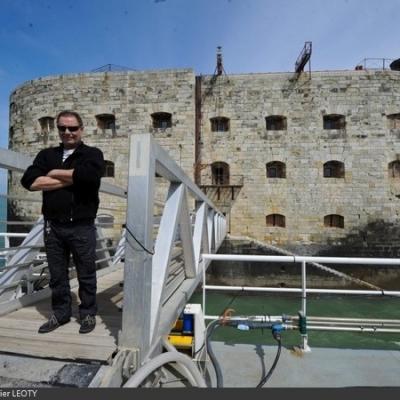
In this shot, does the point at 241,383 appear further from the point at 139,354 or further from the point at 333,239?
the point at 333,239

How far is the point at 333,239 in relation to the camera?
Answer: 38.1 ft

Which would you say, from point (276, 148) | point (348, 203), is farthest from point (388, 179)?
point (276, 148)

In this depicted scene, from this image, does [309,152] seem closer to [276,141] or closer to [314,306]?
[276,141]

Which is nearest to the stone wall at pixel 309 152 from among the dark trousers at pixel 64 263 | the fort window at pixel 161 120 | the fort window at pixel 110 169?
the fort window at pixel 161 120

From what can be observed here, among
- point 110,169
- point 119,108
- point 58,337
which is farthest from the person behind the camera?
point 110,169

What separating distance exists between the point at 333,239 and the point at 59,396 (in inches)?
473

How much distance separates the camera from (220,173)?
12.4 metres

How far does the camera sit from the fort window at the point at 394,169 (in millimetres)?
11864

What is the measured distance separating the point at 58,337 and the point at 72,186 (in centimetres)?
71

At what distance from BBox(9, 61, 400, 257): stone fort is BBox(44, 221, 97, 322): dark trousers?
10.2 m

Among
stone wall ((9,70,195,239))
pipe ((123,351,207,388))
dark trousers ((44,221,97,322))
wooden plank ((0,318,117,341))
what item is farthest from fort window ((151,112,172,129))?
pipe ((123,351,207,388))

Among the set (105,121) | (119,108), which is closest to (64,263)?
(119,108)

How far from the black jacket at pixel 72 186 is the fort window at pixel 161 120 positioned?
1112 centimetres

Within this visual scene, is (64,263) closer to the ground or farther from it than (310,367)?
farther from it
